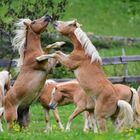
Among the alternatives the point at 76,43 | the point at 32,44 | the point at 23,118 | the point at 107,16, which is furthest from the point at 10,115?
the point at 107,16

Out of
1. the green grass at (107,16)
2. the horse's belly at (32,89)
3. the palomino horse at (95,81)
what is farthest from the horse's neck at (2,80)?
the green grass at (107,16)

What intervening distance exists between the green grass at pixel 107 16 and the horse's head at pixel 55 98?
17683 mm

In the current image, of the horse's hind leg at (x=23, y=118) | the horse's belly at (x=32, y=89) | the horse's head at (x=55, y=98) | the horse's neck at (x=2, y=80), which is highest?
the horse's belly at (x=32, y=89)

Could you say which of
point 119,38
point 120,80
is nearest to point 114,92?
point 120,80

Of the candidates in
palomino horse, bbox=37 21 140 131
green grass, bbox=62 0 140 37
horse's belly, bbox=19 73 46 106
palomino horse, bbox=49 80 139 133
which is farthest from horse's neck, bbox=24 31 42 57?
green grass, bbox=62 0 140 37

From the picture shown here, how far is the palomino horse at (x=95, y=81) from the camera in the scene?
13922 millimetres

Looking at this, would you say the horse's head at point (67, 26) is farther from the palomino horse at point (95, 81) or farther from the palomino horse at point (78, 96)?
the palomino horse at point (78, 96)

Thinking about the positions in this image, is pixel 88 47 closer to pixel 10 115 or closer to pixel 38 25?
pixel 38 25

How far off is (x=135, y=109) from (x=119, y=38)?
18775mm

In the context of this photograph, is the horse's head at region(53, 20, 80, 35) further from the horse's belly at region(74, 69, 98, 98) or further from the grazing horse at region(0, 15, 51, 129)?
the horse's belly at region(74, 69, 98, 98)

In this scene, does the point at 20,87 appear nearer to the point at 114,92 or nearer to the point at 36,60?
the point at 36,60

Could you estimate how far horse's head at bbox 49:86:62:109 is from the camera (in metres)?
17.6

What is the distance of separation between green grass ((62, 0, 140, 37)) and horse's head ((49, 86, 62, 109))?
17.7 metres

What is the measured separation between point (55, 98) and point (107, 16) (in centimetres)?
2182
